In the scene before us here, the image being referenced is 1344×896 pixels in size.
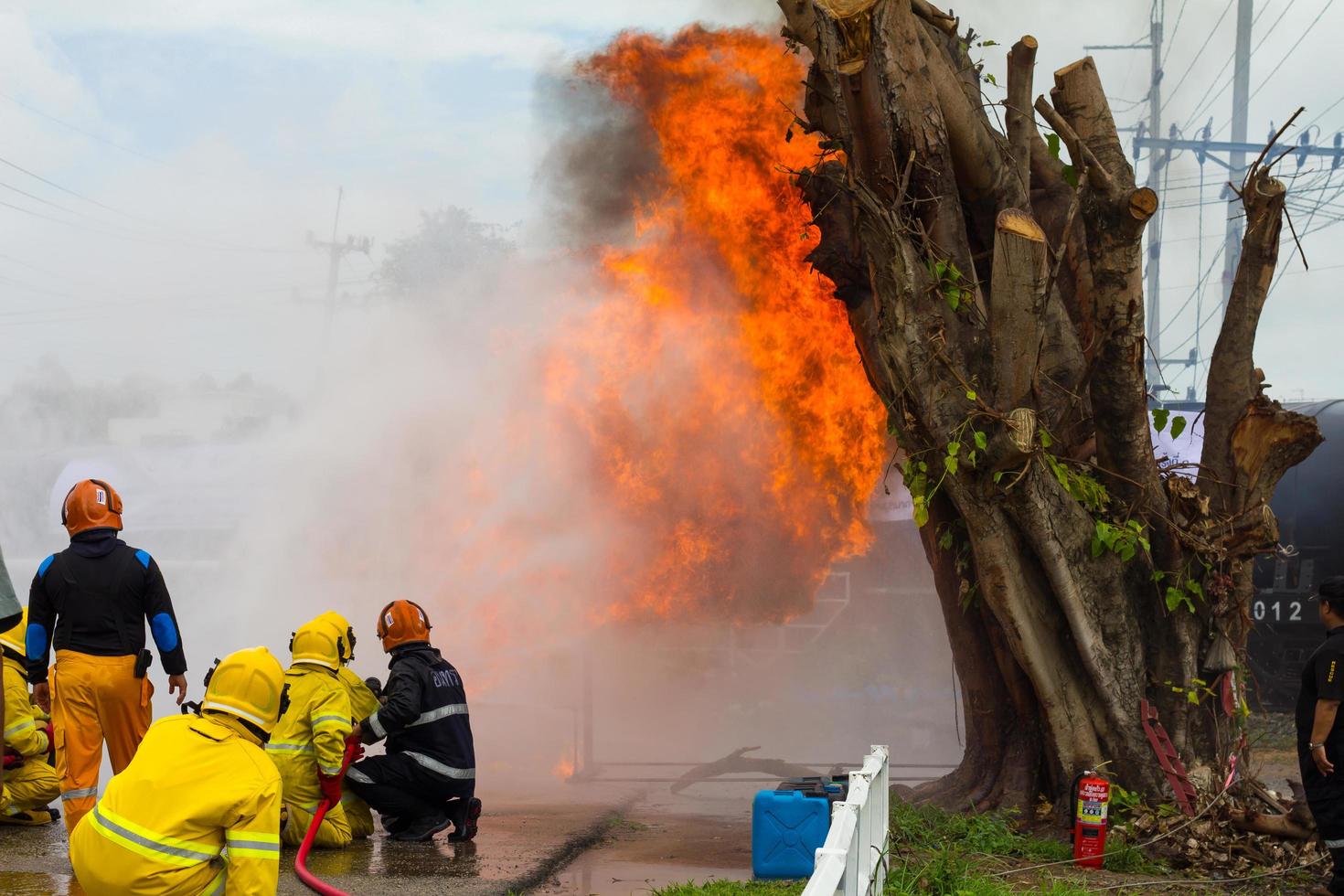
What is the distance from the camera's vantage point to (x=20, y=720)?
268 inches

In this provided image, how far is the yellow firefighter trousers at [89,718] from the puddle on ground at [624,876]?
2.40 metres

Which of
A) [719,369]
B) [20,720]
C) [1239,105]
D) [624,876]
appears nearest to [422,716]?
[624,876]

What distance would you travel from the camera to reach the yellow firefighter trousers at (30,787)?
6953 mm

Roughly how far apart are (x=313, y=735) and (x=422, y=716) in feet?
2.21

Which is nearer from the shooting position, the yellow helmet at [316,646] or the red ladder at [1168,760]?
the yellow helmet at [316,646]

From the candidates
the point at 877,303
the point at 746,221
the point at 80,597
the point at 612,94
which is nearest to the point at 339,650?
the point at 80,597

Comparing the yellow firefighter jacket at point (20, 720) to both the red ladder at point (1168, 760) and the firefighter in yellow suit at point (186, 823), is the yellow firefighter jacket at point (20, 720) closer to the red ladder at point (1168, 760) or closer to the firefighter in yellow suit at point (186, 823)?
the firefighter in yellow suit at point (186, 823)

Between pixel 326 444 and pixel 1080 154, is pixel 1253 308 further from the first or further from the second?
pixel 326 444

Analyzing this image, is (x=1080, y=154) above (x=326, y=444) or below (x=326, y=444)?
above

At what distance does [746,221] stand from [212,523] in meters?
12.7

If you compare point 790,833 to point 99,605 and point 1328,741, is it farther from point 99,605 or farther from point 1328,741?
point 99,605

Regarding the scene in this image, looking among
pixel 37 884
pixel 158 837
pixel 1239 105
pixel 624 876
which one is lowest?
pixel 624 876

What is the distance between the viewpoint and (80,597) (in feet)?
21.7

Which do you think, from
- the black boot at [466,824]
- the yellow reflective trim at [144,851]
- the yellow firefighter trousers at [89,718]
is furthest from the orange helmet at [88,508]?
the yellow reflective trim at [144,851]
